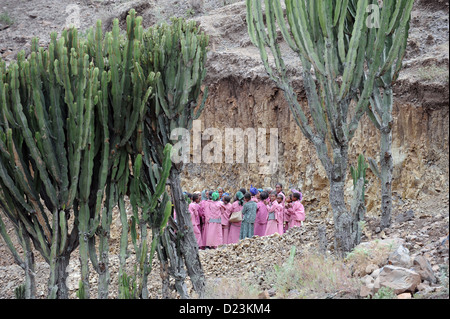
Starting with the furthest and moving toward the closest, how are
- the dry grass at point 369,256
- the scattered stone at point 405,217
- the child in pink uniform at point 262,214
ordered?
the child in pink uniform at point 262,214
the scattered stone at point 405,217
the dry grass at point 369,256

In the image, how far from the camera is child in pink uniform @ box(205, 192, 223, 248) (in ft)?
34.6

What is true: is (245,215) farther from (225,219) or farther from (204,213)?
(204,213)

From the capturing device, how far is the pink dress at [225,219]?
34.8ft

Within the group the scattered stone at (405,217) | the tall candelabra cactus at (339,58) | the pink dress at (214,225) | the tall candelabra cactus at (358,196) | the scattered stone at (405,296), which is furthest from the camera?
the pink dress at (214,225)

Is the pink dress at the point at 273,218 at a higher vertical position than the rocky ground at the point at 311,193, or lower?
lower

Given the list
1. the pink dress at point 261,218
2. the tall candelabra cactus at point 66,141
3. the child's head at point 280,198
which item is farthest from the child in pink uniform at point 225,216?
the tall candelabra cactus at point 66,141

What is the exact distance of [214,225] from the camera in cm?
1059

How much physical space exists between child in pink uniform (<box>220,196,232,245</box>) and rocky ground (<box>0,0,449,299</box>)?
154 cm

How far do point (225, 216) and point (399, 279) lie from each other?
253 inches

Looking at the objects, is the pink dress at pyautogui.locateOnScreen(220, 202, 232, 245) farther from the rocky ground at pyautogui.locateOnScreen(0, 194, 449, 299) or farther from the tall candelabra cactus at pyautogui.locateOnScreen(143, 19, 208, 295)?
the tall candelabra cactus at pyautogui.locateOnScreen(143, 19, 208, 295)

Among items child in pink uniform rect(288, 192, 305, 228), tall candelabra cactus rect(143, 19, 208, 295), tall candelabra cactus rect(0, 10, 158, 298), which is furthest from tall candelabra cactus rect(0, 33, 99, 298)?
child in pink uniform rect(288, 192, 305, 228)

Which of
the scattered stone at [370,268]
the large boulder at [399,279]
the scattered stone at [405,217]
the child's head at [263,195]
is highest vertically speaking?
the large boulder at [399,279]

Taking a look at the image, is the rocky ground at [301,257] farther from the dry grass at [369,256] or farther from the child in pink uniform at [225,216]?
the child in pink uniform at [225,216]
